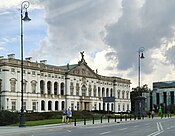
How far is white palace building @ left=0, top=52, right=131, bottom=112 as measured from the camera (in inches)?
4053

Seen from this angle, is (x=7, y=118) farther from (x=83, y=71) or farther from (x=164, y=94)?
(x=164, y=94)

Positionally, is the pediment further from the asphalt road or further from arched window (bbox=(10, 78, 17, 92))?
the asphalt road

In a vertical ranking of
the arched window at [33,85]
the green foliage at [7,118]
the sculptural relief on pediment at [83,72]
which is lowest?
the green foliage at [7,118]

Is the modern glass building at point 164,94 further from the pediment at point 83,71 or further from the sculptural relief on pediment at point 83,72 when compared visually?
the sculptural relief on pediment at point 83,72

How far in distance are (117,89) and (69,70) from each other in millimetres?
30879

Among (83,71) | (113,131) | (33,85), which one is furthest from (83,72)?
(113,131)

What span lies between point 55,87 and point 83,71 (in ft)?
47.9

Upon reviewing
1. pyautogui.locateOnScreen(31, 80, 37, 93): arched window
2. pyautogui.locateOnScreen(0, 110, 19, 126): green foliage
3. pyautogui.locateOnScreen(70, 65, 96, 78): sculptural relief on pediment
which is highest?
pyautogui.locateOnScreen(70, 65, 96, 78): sculptural relief on pediment

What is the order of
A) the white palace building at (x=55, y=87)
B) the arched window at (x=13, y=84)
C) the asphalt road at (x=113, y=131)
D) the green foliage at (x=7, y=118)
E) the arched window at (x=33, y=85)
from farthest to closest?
1. the arched window at (x=33, y=85)
2. the arched window at (x=13, y=84)
3. the white palace building at (x=55, y=87)
4. the green foliage at (x=7, y=118)
5. the asphalt road at (x=113, y=131)

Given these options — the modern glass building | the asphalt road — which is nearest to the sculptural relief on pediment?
the modern glass building

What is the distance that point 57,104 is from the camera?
122 metres

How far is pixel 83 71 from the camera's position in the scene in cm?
13375

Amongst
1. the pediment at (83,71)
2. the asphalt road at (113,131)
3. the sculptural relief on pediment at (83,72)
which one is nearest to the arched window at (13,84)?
the pediment at (83,71)

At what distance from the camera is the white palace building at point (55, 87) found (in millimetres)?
102938
